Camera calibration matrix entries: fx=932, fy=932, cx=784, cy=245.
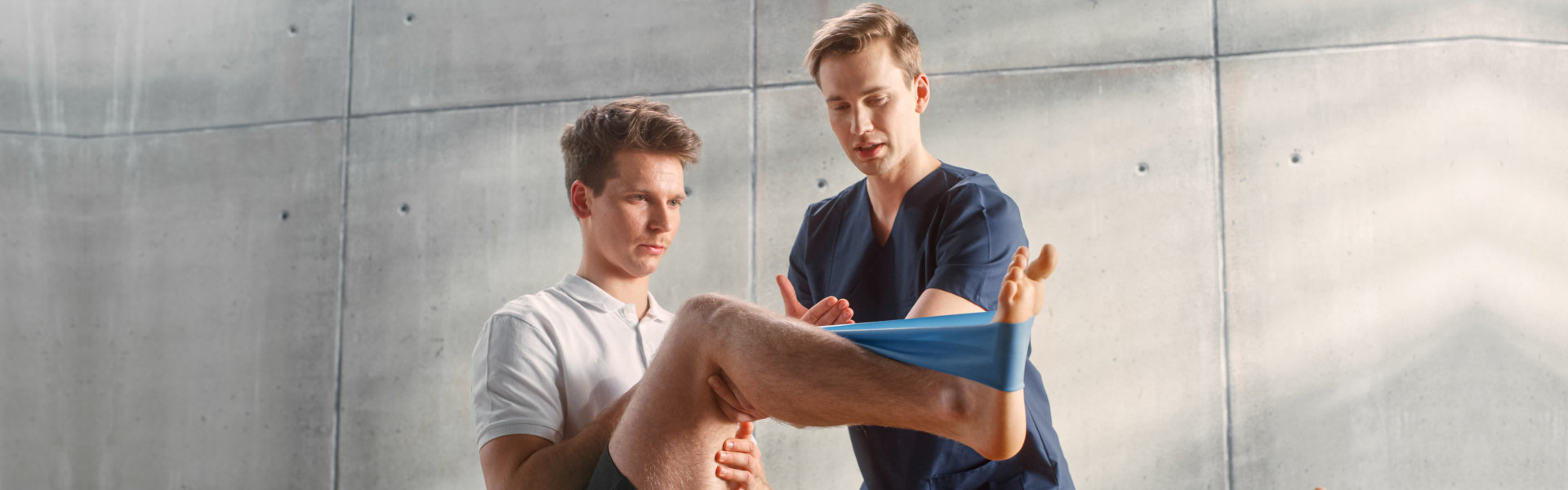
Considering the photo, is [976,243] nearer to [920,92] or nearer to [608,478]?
[920,92]

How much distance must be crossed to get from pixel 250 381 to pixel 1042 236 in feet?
9.97

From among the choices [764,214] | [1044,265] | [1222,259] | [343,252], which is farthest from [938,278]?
[343,252]

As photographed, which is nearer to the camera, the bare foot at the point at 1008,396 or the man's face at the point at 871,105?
the bare foot at the point at 1008,396

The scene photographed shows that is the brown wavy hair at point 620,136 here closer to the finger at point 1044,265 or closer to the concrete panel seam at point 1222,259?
the finger at point 1044,265

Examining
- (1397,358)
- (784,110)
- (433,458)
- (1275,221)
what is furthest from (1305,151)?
(433,458)

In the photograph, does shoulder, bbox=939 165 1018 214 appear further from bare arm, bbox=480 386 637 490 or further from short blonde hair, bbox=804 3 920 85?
bare arm, bbox=480 386 637 490

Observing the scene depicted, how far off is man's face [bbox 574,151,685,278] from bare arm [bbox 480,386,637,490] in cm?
33

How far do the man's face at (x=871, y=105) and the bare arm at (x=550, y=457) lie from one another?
713 millimetres

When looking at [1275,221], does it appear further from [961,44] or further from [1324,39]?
[961,44]

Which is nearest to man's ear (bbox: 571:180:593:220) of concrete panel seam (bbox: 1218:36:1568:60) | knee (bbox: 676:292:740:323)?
knee (bbox: 676:292:740:323)

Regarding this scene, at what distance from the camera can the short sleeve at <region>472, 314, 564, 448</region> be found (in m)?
1.81

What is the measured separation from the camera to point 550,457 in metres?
1.74

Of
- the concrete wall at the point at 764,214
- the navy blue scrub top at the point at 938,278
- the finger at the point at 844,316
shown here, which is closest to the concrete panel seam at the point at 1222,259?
the concrete wall at the point at 764,214

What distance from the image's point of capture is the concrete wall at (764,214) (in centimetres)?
289
